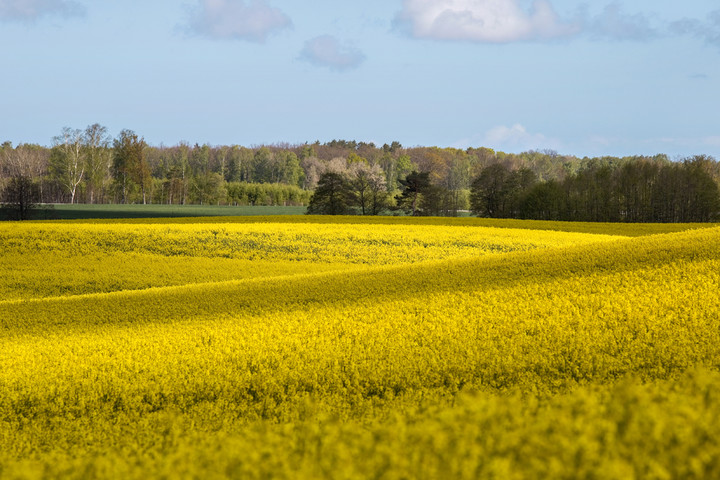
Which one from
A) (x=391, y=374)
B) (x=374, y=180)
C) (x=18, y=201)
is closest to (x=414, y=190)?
(x=374, y=180)

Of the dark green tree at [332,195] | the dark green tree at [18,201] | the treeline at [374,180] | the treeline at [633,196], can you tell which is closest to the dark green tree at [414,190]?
the treeline at [374,180]

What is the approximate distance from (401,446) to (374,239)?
28.4m

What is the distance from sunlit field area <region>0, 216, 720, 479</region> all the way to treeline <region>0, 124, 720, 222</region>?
45.7 meters

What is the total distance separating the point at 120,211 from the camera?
81.9m

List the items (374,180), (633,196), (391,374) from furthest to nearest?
(374,180), (633,196), (391,374)

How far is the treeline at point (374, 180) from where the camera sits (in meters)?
56.8

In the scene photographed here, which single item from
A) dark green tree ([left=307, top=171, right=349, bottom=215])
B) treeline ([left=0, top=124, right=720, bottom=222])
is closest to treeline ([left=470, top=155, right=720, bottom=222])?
treeline ([left=0, top=124, right=720, bottom=222])

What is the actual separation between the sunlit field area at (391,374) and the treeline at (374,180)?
45669 mm

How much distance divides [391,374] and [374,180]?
73939 mm

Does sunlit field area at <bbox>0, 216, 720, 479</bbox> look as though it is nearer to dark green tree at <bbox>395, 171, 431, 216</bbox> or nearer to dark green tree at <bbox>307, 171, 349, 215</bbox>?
dark green tree at <bbox>307, 171, 349, 215</bbox>

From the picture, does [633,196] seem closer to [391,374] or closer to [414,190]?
[414,190]

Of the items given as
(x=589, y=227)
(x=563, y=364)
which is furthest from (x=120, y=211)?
(x=563, y=364)

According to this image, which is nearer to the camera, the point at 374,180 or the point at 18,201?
the point at 18,201

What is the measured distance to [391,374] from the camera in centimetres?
728
